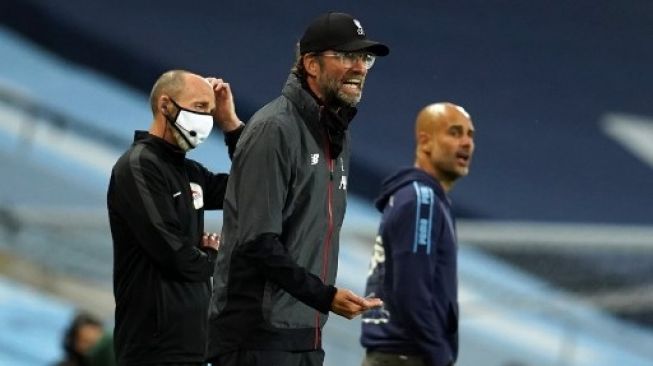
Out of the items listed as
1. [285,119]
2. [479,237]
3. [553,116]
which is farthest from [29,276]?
[285,119]

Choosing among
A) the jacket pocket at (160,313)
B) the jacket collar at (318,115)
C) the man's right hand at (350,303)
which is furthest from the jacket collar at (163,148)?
the man's right hand at (350,303)

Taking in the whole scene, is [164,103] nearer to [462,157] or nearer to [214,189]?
[214,189]

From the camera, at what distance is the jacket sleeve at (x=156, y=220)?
3600mm

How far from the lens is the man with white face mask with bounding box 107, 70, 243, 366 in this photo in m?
3.64

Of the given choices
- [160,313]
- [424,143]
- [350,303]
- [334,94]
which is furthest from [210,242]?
[424,143]

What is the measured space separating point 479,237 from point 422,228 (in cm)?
350

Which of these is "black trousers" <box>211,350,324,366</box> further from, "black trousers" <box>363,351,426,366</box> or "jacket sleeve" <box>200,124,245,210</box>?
"black trousers" <box>363,351,426,366</box>

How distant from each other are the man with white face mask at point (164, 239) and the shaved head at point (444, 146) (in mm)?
1036

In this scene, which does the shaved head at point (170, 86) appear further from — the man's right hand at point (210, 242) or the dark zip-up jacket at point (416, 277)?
the dark zip-up jacket at point (416, 277)

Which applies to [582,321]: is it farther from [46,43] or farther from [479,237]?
[46,43]

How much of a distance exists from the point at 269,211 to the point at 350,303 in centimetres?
25

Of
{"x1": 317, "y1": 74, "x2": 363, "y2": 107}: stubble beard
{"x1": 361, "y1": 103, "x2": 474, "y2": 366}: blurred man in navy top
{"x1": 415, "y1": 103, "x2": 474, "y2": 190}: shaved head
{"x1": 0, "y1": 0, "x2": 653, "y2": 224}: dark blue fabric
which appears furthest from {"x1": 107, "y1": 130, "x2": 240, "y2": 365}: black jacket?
{"x1": 0, "y1": 0, "x2": 653, "y2": 224}: dark blue fabric

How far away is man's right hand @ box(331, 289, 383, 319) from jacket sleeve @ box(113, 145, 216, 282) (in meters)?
0.74

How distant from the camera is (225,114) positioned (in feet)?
12.5
